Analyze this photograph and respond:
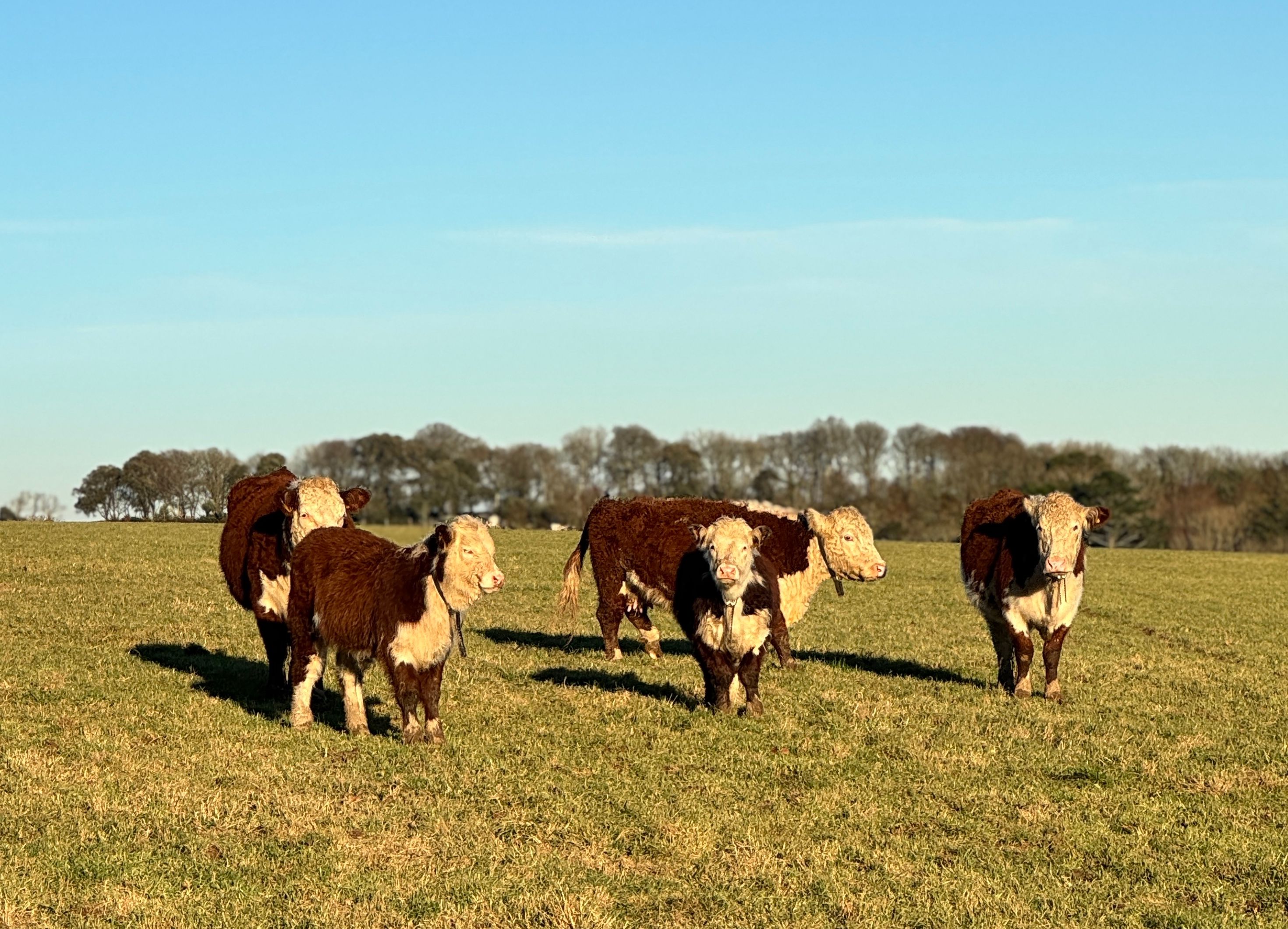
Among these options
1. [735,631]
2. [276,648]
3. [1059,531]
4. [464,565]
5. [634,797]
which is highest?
[1059,531]

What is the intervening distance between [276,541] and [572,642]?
6308 millimetres

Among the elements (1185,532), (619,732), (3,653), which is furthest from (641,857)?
(1185,532)

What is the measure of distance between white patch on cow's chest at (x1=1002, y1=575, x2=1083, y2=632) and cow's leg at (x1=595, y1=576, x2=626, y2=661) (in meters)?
4.61

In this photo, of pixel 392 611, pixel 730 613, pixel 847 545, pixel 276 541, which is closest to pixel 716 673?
pixel 730 613

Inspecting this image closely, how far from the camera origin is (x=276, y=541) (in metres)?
12.1

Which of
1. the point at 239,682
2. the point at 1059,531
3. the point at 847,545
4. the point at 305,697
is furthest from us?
the point at 847,545

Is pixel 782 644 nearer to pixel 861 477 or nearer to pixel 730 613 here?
pixel 730 613

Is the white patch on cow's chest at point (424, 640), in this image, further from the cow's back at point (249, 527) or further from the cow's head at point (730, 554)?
the cow's back at point (249, 527)

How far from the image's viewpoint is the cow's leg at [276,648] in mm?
12117

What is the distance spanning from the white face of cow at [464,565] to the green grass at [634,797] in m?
1.19

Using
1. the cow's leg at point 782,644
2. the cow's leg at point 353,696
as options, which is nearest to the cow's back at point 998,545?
the cow's leg at point 782,644

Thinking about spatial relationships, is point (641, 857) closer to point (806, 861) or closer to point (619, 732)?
point (806, 861)

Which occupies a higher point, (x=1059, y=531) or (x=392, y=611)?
(x=1059, y=531)

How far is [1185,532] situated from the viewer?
75.9 meters
